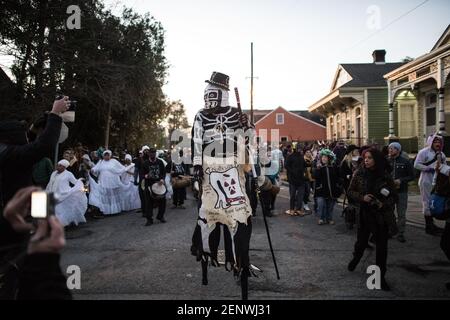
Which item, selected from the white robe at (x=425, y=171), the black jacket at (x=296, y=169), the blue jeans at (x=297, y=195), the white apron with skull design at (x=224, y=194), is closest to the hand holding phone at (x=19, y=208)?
the white apron with skull design at (x=224, y=194)

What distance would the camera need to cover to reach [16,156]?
2551 mm

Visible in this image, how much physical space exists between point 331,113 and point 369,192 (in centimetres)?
2807

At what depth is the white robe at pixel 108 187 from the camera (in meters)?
10.9

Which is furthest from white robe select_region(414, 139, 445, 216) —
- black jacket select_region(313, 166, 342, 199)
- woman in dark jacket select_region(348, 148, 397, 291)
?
woman in dark jacket select_region(348, 148, 397, 291)

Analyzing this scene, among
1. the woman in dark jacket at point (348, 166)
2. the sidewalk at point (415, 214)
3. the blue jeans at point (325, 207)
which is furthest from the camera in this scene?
the blue jeans at point (325, 207)

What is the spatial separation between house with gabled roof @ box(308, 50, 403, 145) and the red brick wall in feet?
64.7

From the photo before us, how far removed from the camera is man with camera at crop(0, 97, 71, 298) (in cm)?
247

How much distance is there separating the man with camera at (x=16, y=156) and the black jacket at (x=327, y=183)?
738 centimetres

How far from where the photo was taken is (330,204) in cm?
918

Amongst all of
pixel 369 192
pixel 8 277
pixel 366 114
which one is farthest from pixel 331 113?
pixel 8 277

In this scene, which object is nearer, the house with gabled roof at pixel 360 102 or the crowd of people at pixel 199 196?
the crowd of people at pixel 199 196

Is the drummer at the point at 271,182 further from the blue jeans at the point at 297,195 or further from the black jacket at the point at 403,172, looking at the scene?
the black jacket at the point at 403,172

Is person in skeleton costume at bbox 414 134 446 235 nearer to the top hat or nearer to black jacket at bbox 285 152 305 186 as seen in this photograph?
black jacket at bbox 285 152 305 186
